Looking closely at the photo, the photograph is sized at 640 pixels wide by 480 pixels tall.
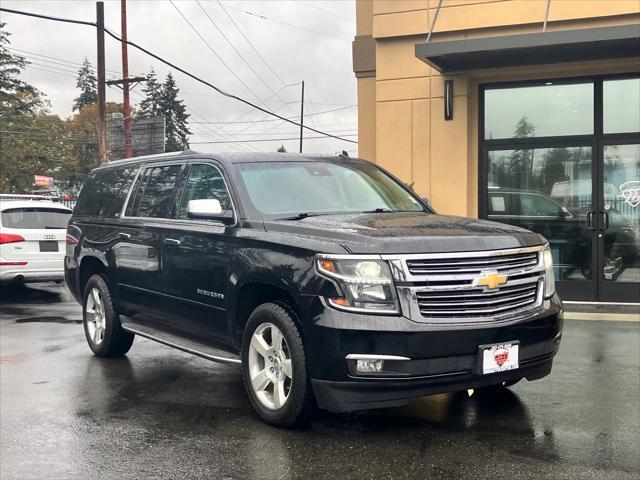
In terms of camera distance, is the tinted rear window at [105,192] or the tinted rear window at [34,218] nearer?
the tinted rear window at [105,192]

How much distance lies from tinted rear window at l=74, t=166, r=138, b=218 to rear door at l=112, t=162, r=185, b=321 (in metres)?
0.25

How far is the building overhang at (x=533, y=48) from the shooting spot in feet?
30.0

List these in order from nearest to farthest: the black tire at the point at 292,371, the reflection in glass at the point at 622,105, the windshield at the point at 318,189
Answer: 1. the black tire at the point at 292,371
2. the windshield at the point at 318,189
3. the reflection in glass at the point at 622,105

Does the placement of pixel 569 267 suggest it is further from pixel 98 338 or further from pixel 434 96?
pixel 98 338

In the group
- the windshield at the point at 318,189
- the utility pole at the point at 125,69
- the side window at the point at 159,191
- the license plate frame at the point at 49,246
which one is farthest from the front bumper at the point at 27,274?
the utility pole at the point at 125,69

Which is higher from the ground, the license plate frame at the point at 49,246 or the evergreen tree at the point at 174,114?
the evergreen tree at the point at 174,114

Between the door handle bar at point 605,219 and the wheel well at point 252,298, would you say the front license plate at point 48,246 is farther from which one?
the door handle bar at point 605,219

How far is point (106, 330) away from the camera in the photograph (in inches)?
269

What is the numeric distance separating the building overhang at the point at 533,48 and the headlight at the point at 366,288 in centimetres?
651

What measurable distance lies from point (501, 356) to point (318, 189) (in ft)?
6.56

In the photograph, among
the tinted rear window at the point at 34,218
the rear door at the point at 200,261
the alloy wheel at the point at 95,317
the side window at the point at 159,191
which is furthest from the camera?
the tinted rear window at the point at 34,218

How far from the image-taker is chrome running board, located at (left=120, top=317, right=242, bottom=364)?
5090 mm

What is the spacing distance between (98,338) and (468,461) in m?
4.32

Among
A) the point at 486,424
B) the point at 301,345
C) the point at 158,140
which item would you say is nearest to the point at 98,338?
the point at 301,345
